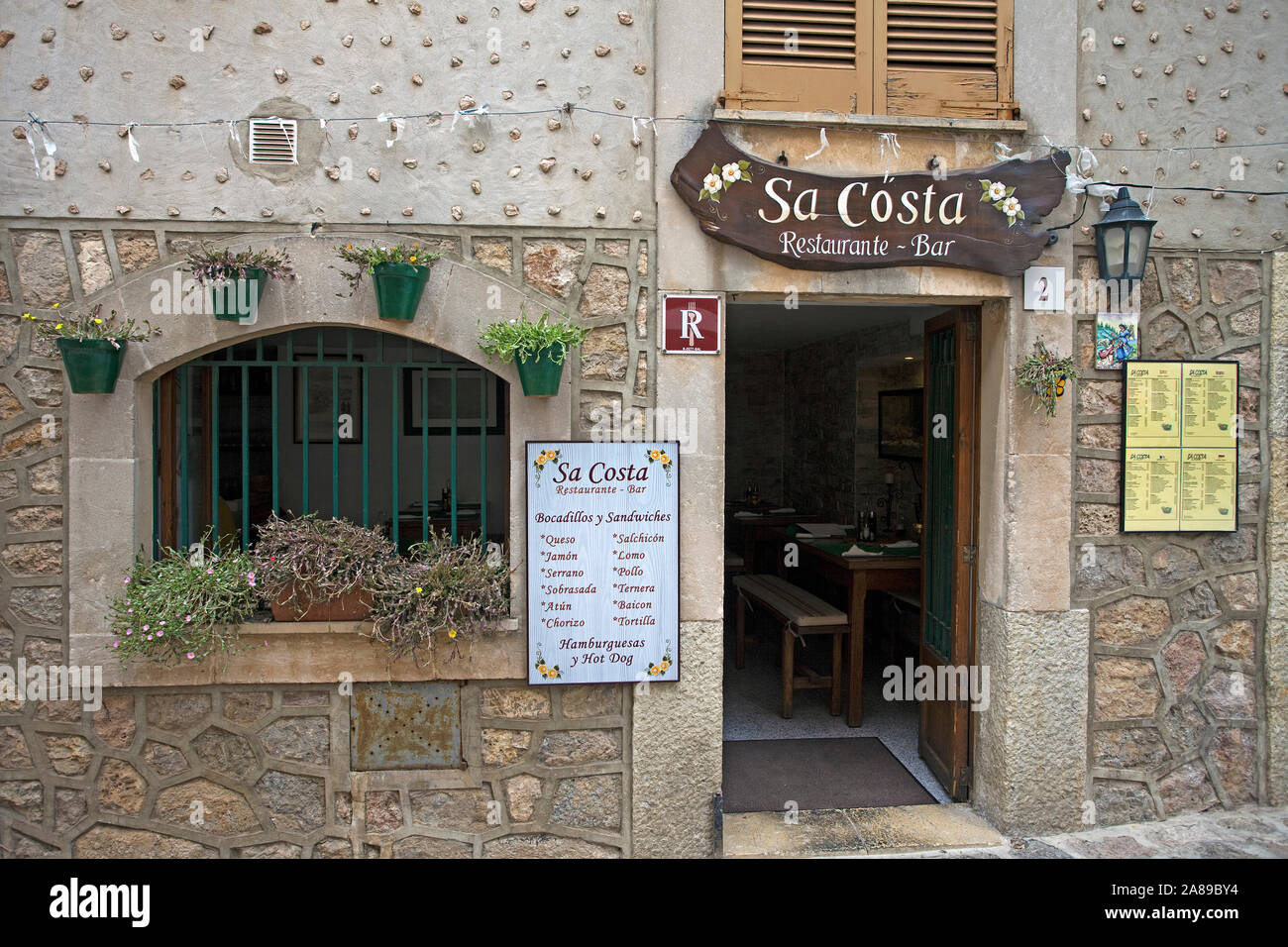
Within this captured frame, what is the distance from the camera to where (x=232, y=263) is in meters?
3.67

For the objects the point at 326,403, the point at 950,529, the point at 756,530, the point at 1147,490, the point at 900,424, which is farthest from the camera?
the point at 756,530

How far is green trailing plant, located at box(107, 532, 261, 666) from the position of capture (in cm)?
360

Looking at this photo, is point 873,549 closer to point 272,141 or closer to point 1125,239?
point 1125,239

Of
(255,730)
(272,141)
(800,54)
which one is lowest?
(255,730)

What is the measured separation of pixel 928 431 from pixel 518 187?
2.70 meters

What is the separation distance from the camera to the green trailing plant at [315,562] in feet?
12.2

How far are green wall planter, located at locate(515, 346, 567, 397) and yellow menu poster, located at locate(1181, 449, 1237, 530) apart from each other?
311cm

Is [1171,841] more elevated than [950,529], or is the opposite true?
[950,529]

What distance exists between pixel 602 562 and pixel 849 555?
2.66 metres

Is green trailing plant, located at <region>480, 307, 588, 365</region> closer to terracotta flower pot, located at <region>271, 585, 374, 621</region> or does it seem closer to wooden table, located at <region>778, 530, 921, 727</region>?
terracotta flower pot, located at <region>271, 585, 374, 621</region>

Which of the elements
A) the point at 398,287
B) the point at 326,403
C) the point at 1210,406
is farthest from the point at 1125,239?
the point at 326,403

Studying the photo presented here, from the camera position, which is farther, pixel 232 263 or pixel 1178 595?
pixel 1178 595

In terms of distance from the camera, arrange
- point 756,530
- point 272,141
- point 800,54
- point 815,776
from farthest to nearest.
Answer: point 756,530 < point 815,776 < point 800,54 < point 272,141

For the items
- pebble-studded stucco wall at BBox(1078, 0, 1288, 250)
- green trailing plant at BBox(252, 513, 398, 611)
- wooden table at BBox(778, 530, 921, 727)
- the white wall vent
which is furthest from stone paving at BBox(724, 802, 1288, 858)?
the white wall vent
